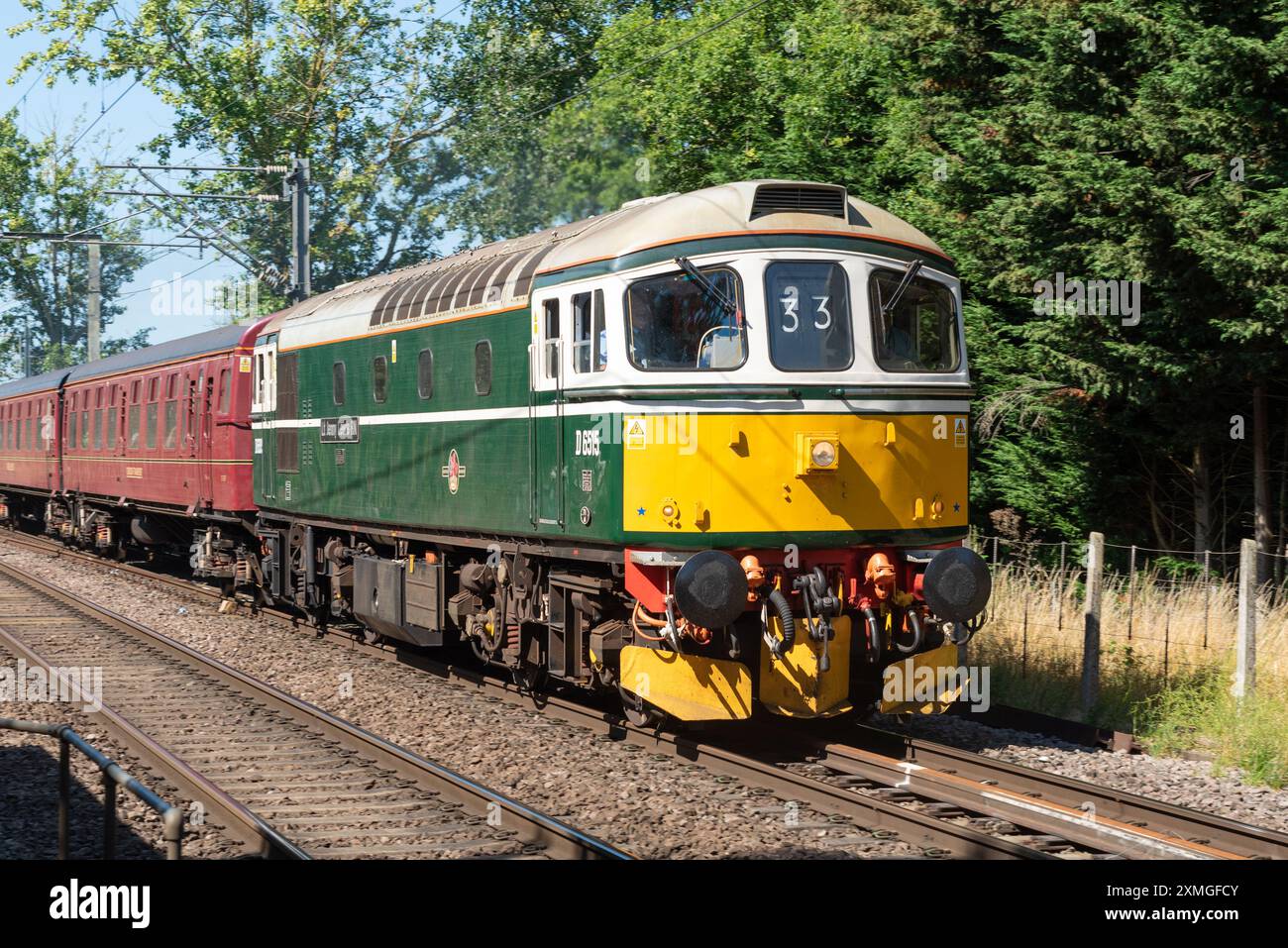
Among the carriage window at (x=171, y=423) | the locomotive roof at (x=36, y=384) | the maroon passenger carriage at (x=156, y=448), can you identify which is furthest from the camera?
the locomotive roof at (x=36, y=384)

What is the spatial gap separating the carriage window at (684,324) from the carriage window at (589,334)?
325 mm

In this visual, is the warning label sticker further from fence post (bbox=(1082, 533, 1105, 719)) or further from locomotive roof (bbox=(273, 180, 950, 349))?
fence post (bbox=(1082, 533, 1105, 719))

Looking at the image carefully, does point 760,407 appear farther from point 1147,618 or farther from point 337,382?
point 337,382

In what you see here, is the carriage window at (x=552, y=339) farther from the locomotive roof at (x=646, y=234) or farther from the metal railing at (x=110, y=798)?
the metal railing at (x=110, y=798)

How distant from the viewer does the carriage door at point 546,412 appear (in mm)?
11227

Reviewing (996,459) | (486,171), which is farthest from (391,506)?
(486,171)

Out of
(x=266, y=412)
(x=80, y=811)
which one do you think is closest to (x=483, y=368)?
(x=80, y=811)

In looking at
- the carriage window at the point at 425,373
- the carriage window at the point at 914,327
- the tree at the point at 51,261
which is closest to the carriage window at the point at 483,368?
the carriage window at the point at 425,373

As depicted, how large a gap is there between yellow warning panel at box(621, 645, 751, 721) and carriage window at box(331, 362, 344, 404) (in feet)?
22.9

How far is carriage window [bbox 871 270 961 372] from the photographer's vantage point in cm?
1062

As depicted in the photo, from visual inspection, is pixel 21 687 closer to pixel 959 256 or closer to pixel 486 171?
pixel 959 256

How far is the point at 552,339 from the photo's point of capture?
11.3m

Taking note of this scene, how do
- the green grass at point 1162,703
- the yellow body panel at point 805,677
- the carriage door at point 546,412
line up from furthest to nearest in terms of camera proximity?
the carriage door at point 546,412 → the green grass at point 1162,703 → the yellow body panel at point 805,677

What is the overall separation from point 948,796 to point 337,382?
924cm
